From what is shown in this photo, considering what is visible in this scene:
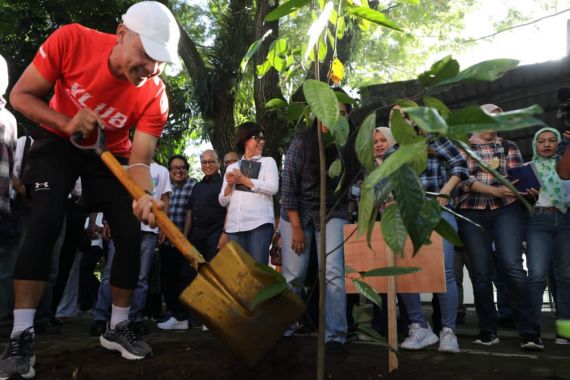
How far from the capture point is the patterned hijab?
4117 millimetres

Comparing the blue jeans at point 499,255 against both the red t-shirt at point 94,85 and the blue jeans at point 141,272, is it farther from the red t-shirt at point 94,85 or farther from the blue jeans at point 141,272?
the blue jeans at point 141,272

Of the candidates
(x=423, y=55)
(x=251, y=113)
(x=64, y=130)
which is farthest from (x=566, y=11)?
(x=423, y=55)

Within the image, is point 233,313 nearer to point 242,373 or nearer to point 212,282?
point 212,282

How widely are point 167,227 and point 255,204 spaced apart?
7.00ft

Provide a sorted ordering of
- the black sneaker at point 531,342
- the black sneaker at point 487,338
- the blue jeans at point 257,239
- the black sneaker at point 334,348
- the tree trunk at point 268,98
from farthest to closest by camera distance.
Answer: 1. the tree trunk at point 268,98
2. the blue jeans at point 257,239
3. the black sneaker at point 487,338
4. the black sneaker at point 531,342
5. the black sneaker at point 334,348

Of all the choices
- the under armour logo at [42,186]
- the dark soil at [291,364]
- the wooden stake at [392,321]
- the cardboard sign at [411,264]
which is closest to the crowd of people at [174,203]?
the under armour logo at [42,186]

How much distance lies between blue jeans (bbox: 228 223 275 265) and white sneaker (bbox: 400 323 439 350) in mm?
1348

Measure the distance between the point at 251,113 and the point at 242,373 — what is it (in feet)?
33.9

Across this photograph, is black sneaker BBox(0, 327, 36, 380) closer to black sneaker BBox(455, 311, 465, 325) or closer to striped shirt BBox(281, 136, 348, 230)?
striped shirt BBox(281, 136, 348, 230)

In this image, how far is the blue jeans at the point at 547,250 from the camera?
159 inches

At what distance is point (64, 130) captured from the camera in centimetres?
272

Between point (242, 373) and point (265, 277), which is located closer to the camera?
point (265, 277)

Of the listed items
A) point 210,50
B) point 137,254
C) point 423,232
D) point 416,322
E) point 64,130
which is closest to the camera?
point 423,232

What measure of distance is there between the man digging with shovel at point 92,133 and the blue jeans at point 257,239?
1619mm
